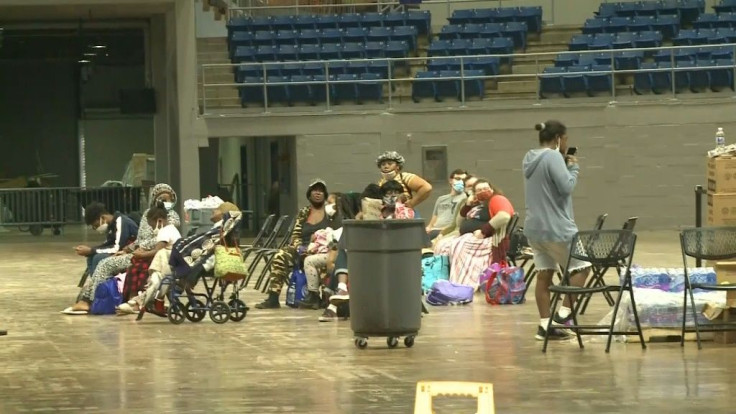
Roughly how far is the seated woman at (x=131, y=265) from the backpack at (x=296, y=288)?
1.42 metres

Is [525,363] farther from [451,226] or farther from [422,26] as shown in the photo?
[422,26]

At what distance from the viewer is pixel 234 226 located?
1484 cm

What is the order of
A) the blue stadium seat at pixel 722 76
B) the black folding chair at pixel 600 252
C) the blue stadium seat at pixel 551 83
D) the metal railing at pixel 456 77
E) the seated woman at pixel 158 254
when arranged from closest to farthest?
the black folding chair at pixel 600 252 < the seated woman at pixel 158 254 < the metal railing at pixel 456 77 < the blue stadium seat at pixel 722 76 < the blue stadium seat at pixel 551 83

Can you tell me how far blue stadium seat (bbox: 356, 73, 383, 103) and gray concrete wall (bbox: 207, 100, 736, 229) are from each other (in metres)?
0.46

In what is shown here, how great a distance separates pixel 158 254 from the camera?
15430mm

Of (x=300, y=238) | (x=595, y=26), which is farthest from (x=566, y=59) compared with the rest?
(x=300, y=238)

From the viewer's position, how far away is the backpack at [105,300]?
52.2ft

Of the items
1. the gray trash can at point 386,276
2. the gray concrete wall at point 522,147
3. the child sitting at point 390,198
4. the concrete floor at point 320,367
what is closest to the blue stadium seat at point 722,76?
the gray concrete wall at point 522,147

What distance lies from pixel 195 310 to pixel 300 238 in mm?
1511

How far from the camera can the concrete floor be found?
31.0 feet

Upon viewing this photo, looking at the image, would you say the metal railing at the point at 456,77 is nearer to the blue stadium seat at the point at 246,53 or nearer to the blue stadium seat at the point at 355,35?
the blue stadium seat at the point at 246,53

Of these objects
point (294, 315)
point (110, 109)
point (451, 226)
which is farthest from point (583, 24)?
point (294, 315)

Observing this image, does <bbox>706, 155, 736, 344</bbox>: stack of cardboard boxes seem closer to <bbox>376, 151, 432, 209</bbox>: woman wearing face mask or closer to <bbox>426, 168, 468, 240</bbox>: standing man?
<bbox>376, 151, 432, 209</bbox>: woman wearing face mask

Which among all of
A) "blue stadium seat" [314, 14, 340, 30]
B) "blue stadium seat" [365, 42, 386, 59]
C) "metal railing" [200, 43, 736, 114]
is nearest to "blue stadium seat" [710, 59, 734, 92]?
"metal railing" [200, 43, 736, 114]
